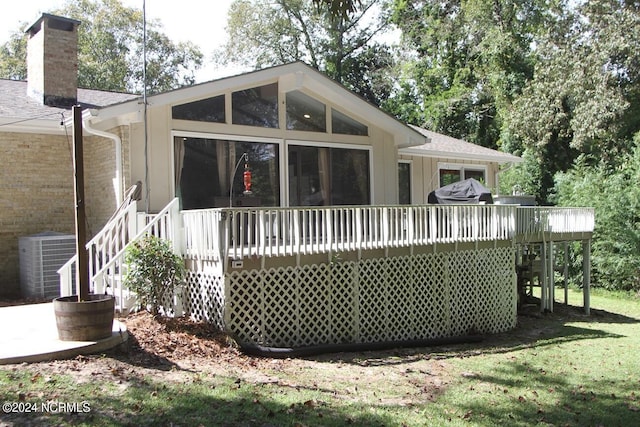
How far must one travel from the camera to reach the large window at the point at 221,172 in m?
9.95

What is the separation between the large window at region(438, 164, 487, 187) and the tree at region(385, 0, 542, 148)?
11.0 meters

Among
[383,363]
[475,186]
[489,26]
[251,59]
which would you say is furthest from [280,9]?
[383,363]

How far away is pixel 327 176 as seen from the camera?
12094 millimetres

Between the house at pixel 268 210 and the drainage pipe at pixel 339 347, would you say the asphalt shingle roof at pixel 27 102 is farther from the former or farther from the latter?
the drainage pipe at pixel 339 347

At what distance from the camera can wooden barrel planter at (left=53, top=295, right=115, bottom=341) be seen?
5914 mm

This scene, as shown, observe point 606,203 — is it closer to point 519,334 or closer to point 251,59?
point 519,334

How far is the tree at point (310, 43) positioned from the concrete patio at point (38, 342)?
27.4 meters

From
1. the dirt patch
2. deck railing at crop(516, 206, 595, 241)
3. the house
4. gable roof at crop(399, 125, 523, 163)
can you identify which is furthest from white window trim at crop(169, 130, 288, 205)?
deck railing at crop(516, 206, 595, 241)

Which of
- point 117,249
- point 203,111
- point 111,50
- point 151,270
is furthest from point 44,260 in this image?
point 111,50

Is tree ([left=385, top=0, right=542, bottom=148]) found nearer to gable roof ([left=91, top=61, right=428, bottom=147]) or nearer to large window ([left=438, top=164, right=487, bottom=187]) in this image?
large window ([left=438, top=164, right=487, bottom=187])

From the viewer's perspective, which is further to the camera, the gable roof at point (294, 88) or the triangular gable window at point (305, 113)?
the triangular gable window at point (305, 113)

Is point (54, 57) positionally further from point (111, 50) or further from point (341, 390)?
point (111, 50)

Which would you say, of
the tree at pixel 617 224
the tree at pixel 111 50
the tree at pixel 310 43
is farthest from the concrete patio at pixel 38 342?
the tree at pixel 310 43

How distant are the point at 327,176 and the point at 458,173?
261 inches
